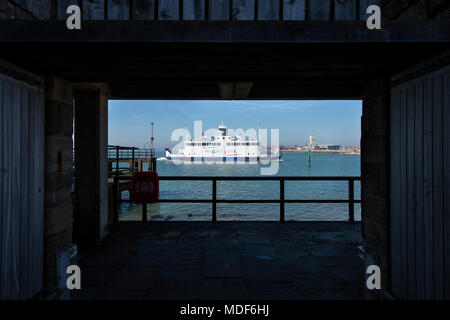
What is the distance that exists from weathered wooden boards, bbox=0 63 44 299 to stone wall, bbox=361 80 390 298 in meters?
3.36

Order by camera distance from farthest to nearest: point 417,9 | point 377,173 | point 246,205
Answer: point 246,205 → point 377,173 → point 417,9

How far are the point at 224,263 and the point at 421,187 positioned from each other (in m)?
2.63

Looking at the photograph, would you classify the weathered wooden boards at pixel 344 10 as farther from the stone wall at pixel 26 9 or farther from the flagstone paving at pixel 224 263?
the flagstone paving at pixel 224 263

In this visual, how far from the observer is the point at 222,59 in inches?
85.0

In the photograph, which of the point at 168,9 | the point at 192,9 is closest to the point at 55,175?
the point at 168,9

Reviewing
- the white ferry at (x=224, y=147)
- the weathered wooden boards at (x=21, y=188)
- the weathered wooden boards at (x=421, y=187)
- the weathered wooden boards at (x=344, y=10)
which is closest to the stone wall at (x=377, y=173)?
the weathered wooden boards at (x=421, y=187)

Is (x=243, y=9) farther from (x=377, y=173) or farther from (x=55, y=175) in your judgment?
(x=55, y=175)

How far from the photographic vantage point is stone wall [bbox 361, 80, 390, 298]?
8.43ft

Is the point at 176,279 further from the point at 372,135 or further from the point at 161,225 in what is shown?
the point at 372,135

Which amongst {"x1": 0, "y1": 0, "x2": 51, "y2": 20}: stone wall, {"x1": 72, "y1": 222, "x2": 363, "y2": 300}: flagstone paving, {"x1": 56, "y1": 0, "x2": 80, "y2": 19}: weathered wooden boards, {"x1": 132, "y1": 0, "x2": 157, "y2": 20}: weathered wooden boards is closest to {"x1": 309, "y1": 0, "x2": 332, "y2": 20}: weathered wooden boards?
{"x1": 132, "y1": 0, "x2": 157, "y2": 20}: weathered wooden boards

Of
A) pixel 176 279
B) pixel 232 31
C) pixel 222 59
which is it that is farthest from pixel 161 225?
pixel 232 31

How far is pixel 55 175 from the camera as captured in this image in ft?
8.72

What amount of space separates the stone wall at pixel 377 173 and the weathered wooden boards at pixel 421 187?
8 centimetres

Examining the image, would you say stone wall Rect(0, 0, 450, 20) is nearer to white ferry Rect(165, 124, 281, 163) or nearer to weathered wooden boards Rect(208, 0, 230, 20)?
weathered wooden boards Rect(208, 0, 230, 20)
